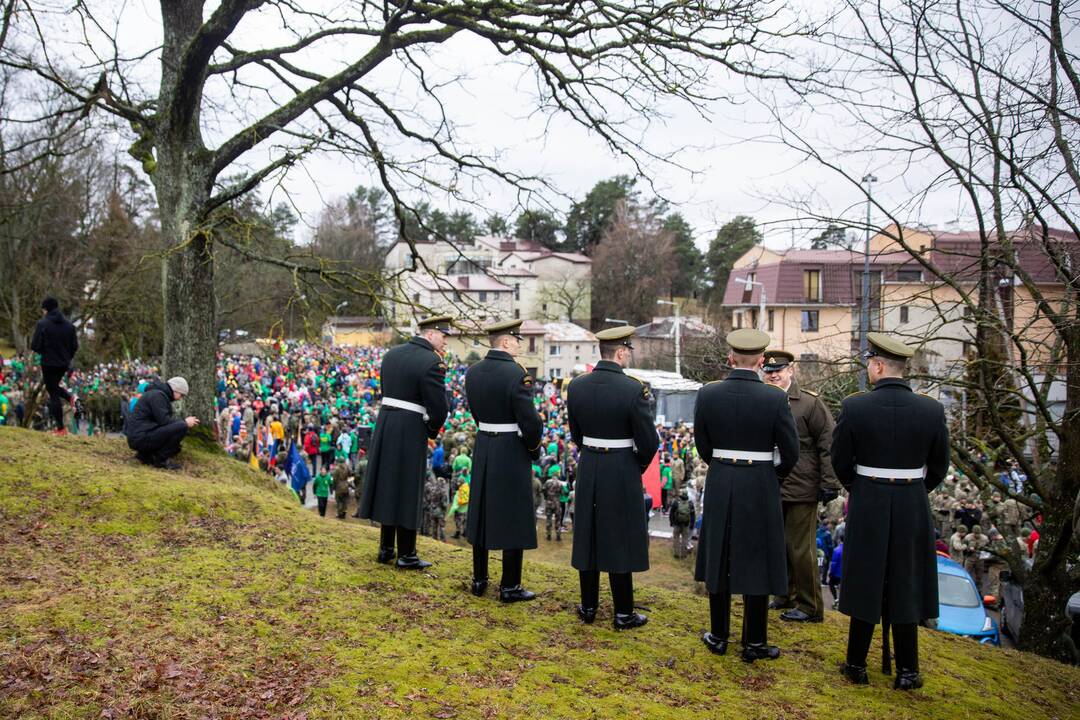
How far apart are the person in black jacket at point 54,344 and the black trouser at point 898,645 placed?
1021cm

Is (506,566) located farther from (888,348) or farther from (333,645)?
(888,348)

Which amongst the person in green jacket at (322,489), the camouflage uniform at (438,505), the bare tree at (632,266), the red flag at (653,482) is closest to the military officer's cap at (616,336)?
the red flag at (653,482)

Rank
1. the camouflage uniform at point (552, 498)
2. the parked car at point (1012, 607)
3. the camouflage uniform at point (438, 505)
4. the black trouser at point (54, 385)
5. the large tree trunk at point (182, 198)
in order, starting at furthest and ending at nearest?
the camouflage uniform at point (552, 498)
the camouflage uniform at point (438, 505)
the black trouser at point (54, 385)
the parked car at point (1012, 607)
the large tree trunk at point (182, 198)

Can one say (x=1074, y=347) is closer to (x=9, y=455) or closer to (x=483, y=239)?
(x=9, y=455)

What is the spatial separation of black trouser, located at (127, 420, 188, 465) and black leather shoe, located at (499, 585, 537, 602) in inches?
184

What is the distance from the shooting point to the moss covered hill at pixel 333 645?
4.08 meters

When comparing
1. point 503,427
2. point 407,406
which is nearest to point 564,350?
point 407,406

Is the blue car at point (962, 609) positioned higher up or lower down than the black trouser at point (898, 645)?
lower down

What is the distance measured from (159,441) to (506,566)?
4.85m

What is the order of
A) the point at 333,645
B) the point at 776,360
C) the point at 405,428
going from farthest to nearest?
the point at 405,428
the point at 776,360
the point at 333,645

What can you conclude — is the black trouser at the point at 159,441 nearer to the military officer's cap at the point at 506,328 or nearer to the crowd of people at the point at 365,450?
the crowd of people at the point at 365,450

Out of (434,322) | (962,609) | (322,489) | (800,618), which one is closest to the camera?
(800,618)

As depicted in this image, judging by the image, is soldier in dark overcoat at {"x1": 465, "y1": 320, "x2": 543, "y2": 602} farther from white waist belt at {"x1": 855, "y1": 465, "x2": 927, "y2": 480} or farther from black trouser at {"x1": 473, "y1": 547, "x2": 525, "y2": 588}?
white waist belt at {"x1": 855, "y1": 465, "x2": 927, "y2": 480}

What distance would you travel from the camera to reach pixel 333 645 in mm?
4742
